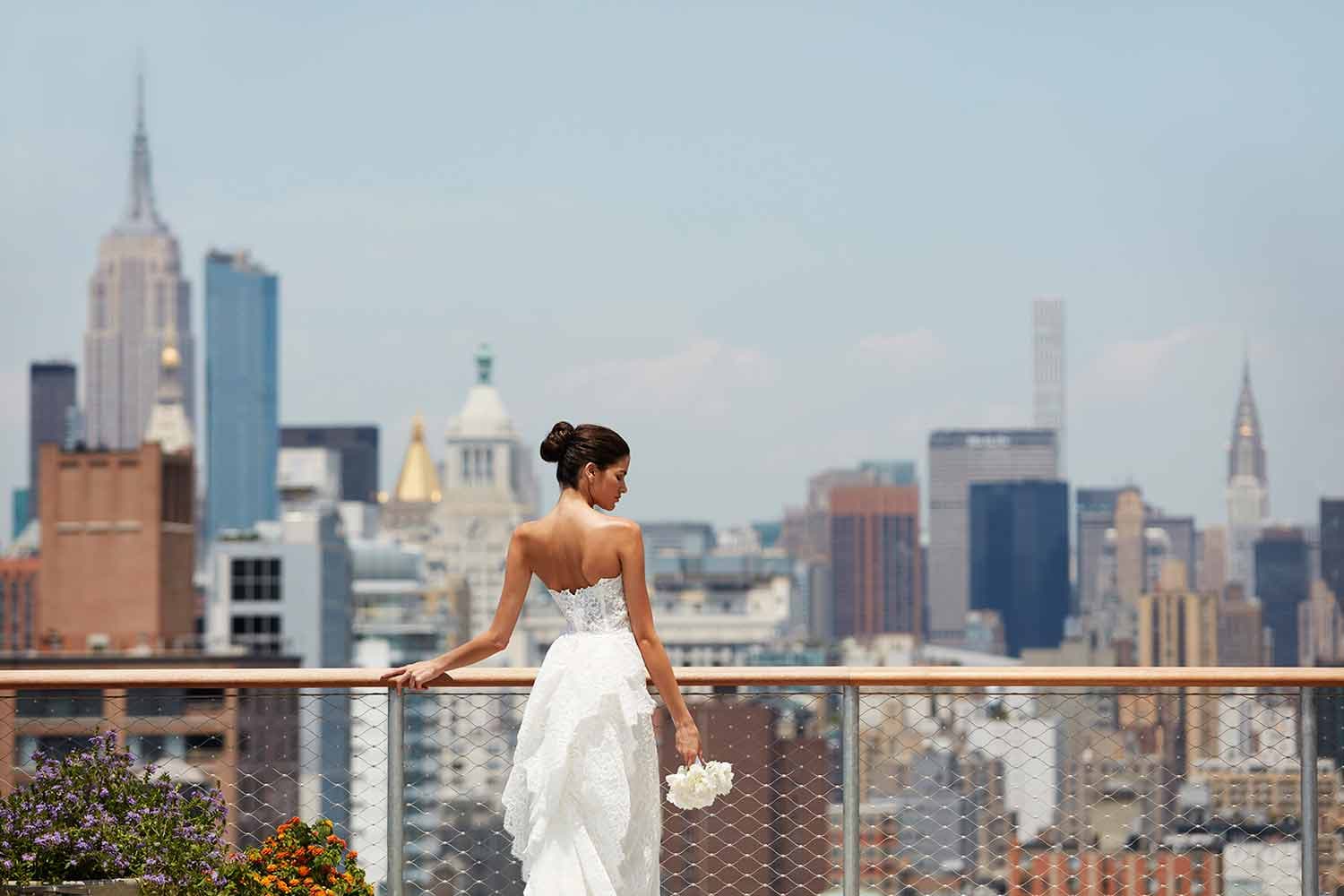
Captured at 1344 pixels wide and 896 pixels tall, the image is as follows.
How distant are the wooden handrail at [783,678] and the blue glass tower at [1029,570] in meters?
173

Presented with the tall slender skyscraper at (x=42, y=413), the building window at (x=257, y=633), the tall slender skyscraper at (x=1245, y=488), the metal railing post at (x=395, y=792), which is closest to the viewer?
the metal railing post at (x=395, y=792)

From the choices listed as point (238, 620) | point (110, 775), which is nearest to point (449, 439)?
point (238, 620)

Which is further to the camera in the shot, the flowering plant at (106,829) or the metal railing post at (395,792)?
the metal railing post at (395,792)

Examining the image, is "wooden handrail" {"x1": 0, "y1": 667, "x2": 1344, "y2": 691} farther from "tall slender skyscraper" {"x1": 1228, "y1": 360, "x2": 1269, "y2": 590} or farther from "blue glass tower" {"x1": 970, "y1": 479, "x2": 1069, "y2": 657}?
"blue glass tower" {"x1": 970, "y1": 479, "x2": 1069, "y2": 657}

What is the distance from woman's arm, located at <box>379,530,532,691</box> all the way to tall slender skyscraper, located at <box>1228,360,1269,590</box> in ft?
481

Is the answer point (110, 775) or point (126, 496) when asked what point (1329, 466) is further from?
point (110, 775)

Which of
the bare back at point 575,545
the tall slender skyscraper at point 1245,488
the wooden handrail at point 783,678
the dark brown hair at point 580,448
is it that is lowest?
the wooden handrail at point 783,678

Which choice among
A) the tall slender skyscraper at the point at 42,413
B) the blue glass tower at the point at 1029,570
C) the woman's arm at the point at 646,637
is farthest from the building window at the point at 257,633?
the tall slender skyscraper at the point at 42,413

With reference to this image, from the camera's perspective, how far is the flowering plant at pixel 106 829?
5.38m

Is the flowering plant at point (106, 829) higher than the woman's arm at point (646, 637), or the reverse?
the woman's arm at point (646, 637)

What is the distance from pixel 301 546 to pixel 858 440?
81081mm

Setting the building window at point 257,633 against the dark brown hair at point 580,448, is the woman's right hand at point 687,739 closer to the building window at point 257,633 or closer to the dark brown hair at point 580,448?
the dark brown hair at point 580,448

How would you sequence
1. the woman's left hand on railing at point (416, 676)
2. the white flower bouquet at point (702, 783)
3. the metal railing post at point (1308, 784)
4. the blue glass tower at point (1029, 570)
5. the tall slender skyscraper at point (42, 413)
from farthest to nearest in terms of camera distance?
1. the tall slender skyscraper at point (42, 413)
2. the blue glass tower at point (1029, 570)
3. the metal railing post at point (1308, 784)
4. the woman's left hand on railing at point (416, 676)
5. the white flower bouquet at point (702, 783)

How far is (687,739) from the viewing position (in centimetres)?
525
